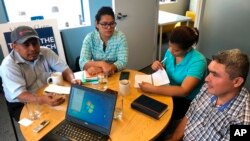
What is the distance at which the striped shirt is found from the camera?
6.72 feet

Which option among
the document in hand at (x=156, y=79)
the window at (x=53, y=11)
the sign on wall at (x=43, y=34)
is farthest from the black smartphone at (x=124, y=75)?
the window at (x=53, y=11)

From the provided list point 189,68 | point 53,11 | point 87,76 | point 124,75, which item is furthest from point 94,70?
point 53,11

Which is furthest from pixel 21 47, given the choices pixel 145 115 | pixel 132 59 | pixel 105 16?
pixel 132 59

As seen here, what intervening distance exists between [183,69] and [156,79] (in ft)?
0.77

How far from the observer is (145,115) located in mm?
1338

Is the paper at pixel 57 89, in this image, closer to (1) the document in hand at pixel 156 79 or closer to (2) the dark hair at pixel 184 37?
(1) the document in hand at pixel 156 79

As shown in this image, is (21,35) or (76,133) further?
(21,35)

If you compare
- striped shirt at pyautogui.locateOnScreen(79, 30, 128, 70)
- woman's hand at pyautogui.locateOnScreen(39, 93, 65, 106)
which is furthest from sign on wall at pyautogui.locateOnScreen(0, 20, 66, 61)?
woman's hand at pyautogui.locateOnScreen(39, 93, 65, 106)

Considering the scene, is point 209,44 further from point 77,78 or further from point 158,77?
point 77,78

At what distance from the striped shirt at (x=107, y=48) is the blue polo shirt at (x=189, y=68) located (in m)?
0.47

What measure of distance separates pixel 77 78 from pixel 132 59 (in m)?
1.62

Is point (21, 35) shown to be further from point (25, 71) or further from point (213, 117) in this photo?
point (213, 117)

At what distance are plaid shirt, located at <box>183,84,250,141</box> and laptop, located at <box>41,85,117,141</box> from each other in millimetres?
550

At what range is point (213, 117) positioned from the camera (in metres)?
1.20
